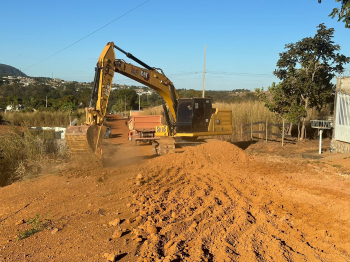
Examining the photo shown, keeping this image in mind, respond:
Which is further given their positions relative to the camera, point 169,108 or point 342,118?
point 342,118

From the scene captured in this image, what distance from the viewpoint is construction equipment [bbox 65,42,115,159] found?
28.9 feet

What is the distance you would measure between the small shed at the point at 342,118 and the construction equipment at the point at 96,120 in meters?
10.7

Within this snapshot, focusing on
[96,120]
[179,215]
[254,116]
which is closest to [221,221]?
[179,215]

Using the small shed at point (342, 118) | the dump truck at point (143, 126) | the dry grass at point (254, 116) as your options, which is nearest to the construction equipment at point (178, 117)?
the dump truck at point (143, 126)

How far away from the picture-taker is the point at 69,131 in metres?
8.80

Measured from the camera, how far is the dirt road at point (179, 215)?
15.3 feet

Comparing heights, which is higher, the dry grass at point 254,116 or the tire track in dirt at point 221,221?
the dry grass at point 254,116

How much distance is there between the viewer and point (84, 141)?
345 inches

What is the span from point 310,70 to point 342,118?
14.3ft

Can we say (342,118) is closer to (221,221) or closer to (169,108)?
(169,108)

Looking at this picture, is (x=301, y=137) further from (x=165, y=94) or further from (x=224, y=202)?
(x=224, y=202)

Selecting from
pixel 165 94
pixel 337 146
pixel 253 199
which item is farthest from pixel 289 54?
pixel 253 199

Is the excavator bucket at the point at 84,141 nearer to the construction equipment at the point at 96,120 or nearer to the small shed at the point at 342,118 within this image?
the construction equipment at the point at 96,120

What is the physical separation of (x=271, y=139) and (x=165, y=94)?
32.0ft
